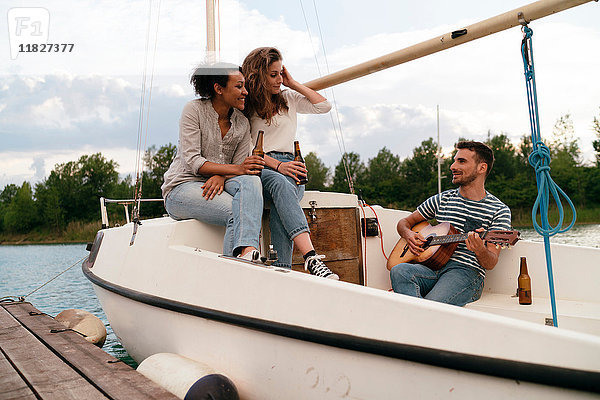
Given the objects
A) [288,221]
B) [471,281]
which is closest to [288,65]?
[288,221]

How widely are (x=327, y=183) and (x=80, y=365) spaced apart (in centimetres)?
5229

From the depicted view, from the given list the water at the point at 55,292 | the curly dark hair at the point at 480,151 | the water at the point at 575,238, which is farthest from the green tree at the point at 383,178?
the curly dark hair at the point at 480,151

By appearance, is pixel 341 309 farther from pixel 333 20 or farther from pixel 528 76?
pixel 333 20

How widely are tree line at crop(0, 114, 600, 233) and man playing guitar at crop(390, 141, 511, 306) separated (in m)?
35.9

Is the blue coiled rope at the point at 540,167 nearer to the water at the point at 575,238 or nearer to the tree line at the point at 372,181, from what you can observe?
the water at the point at 575,238

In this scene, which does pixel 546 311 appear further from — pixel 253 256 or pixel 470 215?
pixel 253 256

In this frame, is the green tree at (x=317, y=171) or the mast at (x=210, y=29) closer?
the mast at (x=210, y=29)

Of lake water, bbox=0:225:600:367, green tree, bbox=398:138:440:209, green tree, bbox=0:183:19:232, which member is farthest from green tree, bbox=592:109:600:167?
green tree, bbox=0:183:19:232

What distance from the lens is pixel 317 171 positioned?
5466cm

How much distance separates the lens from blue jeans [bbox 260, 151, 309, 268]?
9.78 feet

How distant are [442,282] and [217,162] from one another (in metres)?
1.61

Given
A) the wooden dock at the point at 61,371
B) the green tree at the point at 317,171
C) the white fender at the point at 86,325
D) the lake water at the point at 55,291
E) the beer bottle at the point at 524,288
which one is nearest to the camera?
the wooden dock at the point at 61,371

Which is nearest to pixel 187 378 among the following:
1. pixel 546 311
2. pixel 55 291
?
pixel 546 311

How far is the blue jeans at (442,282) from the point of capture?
117 inches
